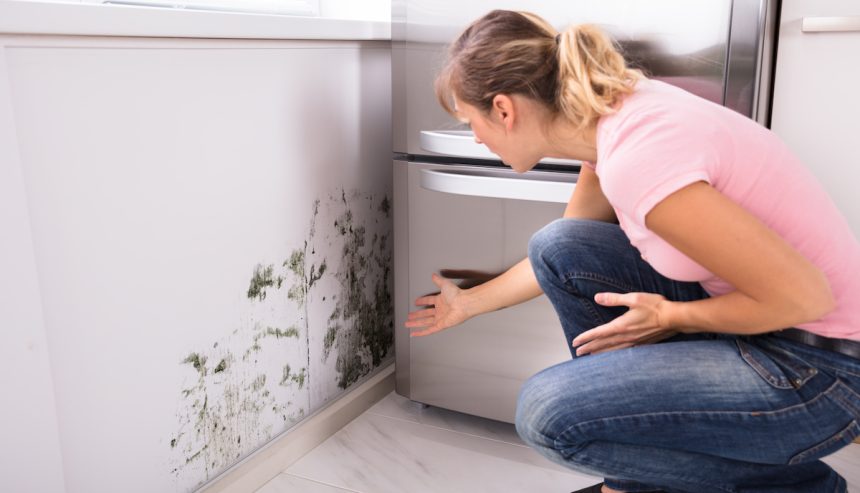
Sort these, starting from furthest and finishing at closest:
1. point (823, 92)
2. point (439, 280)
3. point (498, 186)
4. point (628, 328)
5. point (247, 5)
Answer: point (247, 5)
point (439, 280)
point (498, 186)
point (823, 92)
point (628, 328)

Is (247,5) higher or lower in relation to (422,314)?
higher

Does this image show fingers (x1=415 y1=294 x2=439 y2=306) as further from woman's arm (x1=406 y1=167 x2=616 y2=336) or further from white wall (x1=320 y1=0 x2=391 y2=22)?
white wall (x1=320 y1=0 x2=391 y2=22)

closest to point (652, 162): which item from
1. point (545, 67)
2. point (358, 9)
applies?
point (545, 67)

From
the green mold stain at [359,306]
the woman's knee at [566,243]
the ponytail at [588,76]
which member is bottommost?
the green mold stain at [359,306]

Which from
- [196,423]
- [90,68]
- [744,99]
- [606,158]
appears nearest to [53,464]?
[196,423]

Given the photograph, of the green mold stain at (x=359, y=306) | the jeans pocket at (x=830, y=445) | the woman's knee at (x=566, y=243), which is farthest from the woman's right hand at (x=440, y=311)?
the jeans pocket at (x=830, y=445)

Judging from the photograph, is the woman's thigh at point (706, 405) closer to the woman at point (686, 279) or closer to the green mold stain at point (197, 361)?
the woman at point (686, 279)

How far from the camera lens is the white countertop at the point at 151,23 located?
0.92m

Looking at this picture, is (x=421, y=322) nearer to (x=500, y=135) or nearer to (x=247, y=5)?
(x=500, y=135)

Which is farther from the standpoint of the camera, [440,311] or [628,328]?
[440,311]

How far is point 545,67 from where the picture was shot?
3.22 ft

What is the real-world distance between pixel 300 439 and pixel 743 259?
95 cm

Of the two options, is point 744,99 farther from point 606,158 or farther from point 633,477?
point 633,477

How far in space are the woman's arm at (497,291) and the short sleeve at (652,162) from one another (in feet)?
1.06
